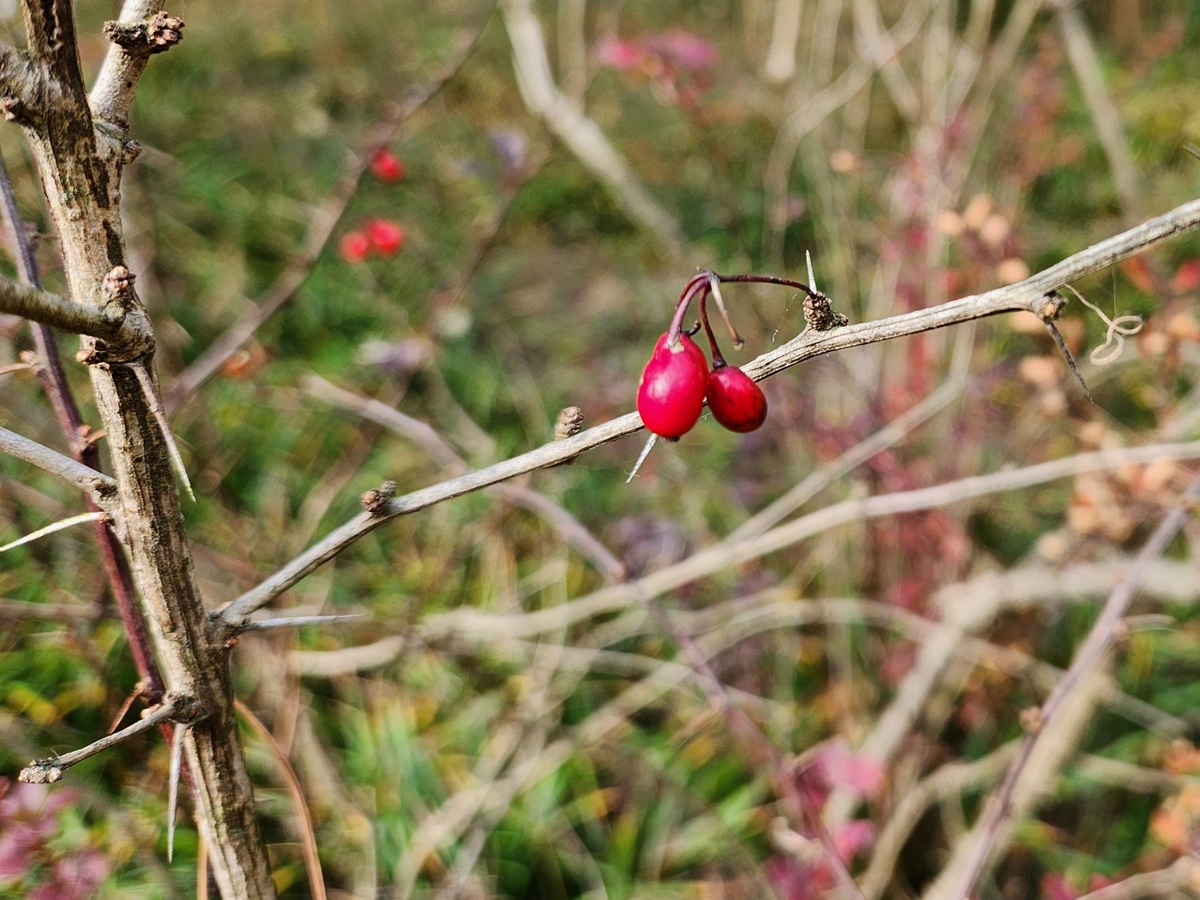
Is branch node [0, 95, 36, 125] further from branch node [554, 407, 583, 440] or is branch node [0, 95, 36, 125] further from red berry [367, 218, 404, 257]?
red berry [367, 218, 404, 257]

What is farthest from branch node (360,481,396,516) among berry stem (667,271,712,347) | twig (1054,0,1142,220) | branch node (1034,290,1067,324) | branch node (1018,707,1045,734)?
twig (1054,0,1142,220)

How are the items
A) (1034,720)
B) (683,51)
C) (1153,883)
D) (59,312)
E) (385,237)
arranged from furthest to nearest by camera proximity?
(683,51)
(385,237)
(1153,883)
(1034,720)
(59,312)

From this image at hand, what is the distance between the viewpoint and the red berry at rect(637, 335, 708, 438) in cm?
62

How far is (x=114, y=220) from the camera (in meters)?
0.61

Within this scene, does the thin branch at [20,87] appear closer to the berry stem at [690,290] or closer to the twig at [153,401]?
the twig at [153,401]

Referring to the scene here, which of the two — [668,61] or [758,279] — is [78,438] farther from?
[668,61]

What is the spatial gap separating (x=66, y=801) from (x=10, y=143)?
273 centimetres

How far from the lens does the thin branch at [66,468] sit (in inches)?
26.0

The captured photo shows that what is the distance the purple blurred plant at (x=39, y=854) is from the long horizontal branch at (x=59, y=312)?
787 millimetres

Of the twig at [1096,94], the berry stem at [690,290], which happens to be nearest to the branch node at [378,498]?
the berry stem at [690,290]

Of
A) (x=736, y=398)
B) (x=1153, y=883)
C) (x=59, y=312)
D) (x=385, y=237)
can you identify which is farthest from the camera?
(x=385, y=237)

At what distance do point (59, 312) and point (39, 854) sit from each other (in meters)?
1.00

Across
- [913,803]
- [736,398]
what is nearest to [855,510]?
[913,803]

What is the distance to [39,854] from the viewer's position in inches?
46.8
